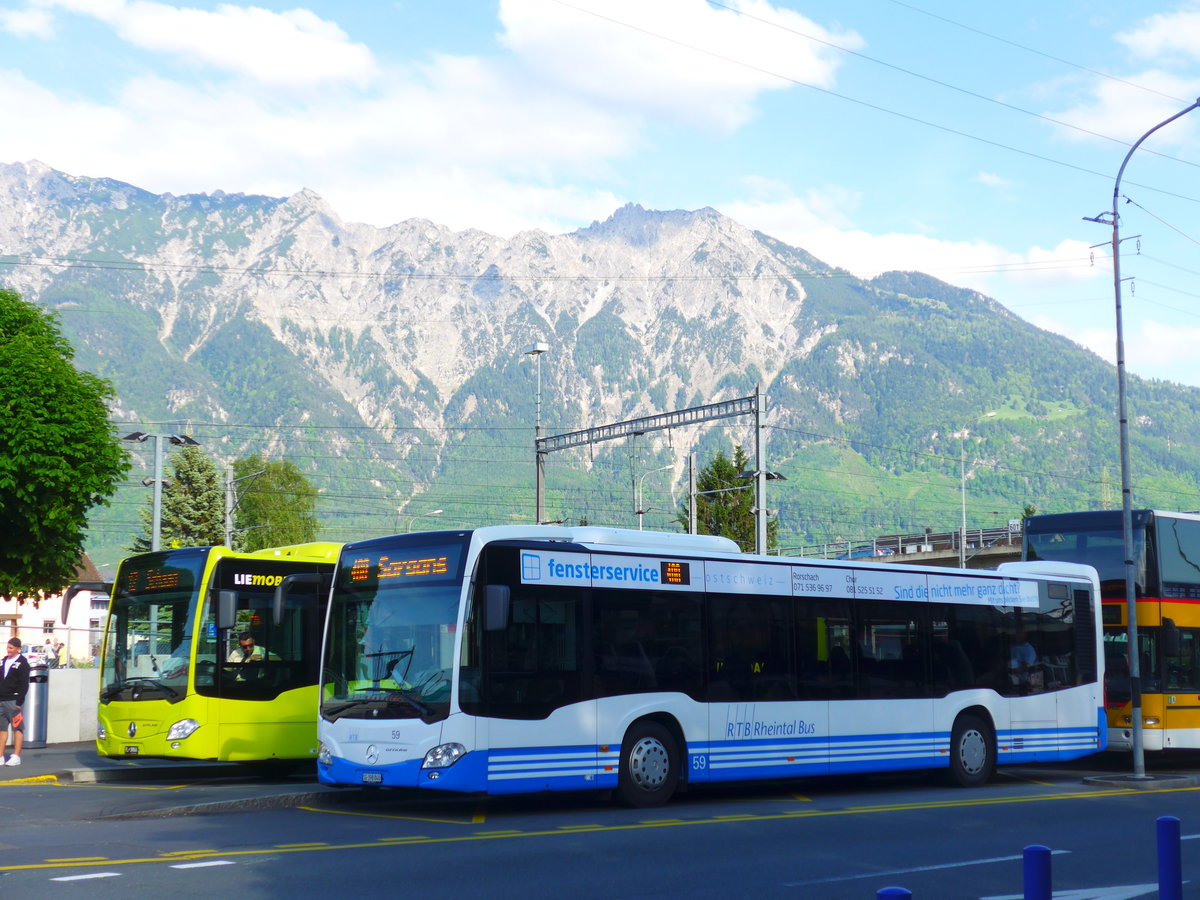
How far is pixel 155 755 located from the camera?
1862 cm

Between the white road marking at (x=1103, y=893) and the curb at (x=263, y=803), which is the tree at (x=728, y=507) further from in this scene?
the white road marking at (x=1103, y=893)

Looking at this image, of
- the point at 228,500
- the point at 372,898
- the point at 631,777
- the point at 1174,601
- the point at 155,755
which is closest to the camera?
the point at 372,898

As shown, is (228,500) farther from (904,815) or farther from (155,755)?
(904,815)

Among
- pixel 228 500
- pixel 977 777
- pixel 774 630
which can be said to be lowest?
pixel 977 777

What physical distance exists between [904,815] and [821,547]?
62174mm

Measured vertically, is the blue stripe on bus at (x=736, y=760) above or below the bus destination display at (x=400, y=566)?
below

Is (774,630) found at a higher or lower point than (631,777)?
higher

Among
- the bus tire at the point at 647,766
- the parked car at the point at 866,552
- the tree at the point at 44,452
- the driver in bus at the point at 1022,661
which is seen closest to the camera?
the bus tire at the point at 647,766

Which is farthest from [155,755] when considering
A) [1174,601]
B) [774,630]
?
[1174,601]

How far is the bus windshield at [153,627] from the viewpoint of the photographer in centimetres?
1884

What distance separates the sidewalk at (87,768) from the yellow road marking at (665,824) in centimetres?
853

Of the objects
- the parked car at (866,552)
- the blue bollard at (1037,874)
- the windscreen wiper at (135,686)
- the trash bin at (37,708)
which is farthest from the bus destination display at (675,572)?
the parked car at (866,552)

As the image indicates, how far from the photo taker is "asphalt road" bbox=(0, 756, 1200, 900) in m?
9.94

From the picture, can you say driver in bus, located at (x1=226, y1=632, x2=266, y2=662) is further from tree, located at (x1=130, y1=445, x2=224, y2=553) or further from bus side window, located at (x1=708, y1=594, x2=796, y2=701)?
tree, located at (x1=130, y1=445, x2=224, y2=553)
